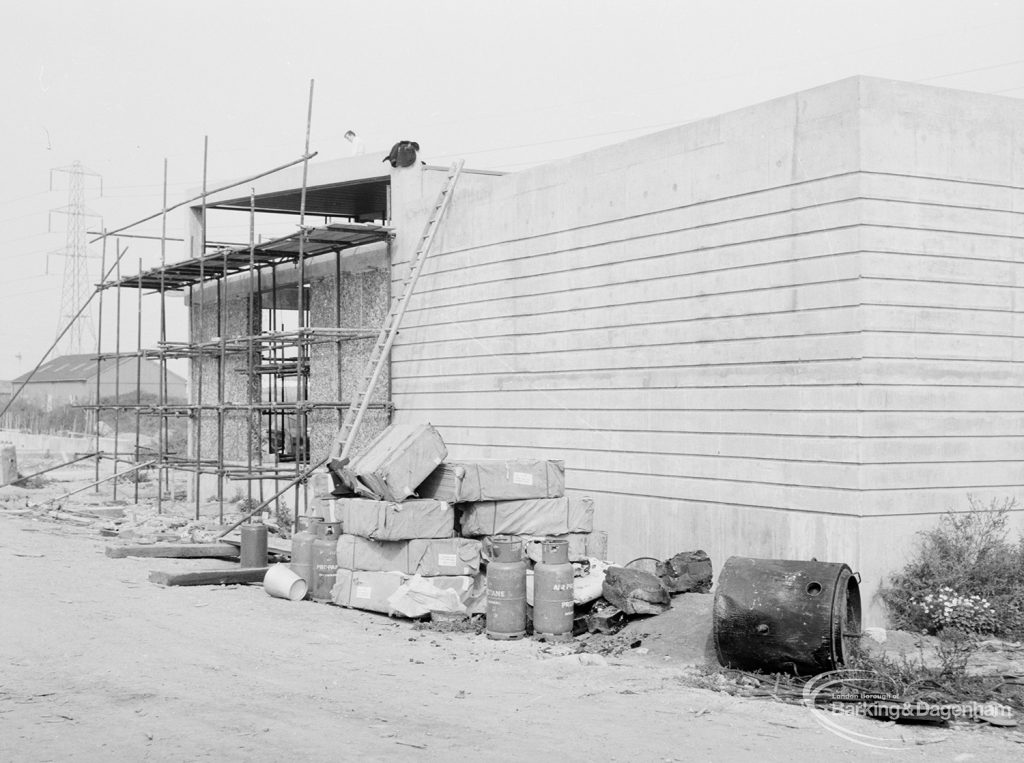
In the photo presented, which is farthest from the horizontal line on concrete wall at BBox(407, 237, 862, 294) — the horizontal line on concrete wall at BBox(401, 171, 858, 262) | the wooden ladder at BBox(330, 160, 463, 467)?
the wooden ladder at BBox(330, 160, 463, 467)

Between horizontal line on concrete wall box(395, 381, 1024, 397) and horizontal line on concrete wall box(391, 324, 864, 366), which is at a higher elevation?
horizontal line on concrete wall box(391, 324, 864, 366)

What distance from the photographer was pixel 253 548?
14492mm

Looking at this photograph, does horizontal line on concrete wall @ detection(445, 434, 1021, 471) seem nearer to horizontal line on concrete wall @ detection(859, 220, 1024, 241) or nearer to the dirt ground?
the dirt ground

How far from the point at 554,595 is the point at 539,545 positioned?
3.28ft

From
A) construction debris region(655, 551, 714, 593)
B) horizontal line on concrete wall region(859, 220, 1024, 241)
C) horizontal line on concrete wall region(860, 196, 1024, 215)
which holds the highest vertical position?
horizontal line on concrete wall region(860, 196, 1024, 215)

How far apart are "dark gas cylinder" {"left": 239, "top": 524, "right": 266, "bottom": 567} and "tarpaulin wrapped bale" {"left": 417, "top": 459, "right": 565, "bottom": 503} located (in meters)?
3.68

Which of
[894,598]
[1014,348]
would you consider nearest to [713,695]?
[894,598]

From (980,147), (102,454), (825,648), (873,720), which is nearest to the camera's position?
(873,720)

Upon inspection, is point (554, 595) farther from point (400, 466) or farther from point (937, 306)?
point (937, 306)

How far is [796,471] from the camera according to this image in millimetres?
10844

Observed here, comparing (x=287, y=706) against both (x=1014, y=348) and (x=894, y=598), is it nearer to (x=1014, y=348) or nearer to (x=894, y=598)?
(x=894, y=598)

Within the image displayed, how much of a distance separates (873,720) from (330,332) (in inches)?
455

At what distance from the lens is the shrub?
32.7 ft

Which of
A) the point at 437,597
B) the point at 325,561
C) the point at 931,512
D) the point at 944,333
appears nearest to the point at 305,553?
the point at 325,561
